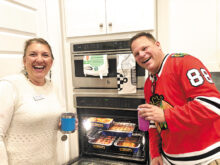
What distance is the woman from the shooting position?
99cm

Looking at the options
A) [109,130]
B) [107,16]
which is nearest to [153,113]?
[109,130]

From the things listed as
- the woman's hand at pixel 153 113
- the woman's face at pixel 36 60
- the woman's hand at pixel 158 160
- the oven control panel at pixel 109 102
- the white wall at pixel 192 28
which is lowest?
the woman's hand at pixel 158 160

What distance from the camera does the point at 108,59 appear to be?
172cm

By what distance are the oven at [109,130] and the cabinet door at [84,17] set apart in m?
0.65

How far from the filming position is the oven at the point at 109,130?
1.73 meters

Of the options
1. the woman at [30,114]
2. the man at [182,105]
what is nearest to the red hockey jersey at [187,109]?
the man at [182,105]

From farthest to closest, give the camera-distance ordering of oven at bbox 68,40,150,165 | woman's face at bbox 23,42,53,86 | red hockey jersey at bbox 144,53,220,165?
oven at bbox 68,40,150,165
woman's face at bbox 23,42,53,86
red hockey jersey at bbox 144,53,220,165

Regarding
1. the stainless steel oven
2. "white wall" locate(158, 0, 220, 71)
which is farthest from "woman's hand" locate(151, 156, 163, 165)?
"white wall" locate(158, 0, 220, 71)

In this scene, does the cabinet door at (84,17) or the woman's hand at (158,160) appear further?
the cabinet door at (84,17)

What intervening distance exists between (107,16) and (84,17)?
259mm

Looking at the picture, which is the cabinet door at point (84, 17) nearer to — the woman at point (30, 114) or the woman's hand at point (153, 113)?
the woman at point (30, 114)

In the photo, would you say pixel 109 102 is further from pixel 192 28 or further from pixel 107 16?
pixel 192 28

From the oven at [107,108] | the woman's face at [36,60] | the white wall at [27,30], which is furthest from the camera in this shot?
the oven at [107,108]

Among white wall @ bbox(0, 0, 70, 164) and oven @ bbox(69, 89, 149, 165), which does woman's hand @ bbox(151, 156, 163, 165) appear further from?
white wall @ bbox(0, 0, 70, 164)
